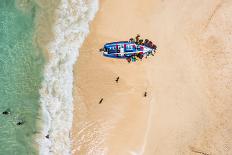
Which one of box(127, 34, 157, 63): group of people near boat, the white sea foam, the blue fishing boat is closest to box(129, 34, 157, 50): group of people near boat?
box(127, 34, 157, 63): group of people near boat

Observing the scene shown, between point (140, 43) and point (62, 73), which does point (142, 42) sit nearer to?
point (140, 43)

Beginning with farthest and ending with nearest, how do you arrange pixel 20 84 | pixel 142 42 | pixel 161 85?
pixel 20 84
pixel 142 42
pixel 161 85

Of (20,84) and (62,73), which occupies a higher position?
(62,73)

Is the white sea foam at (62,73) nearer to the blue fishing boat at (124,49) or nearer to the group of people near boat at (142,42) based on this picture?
the blue fishing boat at (124,49)

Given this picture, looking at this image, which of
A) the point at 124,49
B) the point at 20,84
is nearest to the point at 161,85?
the point at 124,49

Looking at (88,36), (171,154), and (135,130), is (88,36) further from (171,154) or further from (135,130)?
(171,154)

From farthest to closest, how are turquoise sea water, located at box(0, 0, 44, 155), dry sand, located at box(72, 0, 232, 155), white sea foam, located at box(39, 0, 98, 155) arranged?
1. turquoise sea water, located at box(0, 0, 44, 155)
2. white sea foam, located at box(39, 0, 98, 155)
3. dry sand, located at box(72, 0, 232, 155)

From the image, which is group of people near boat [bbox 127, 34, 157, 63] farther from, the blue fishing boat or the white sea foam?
the white sea foam
